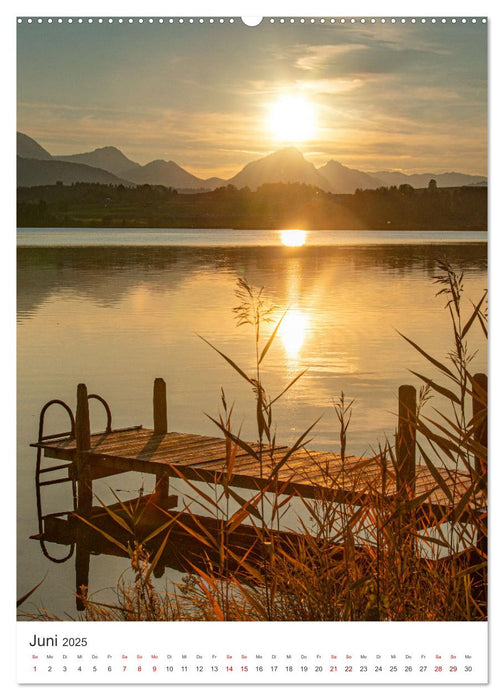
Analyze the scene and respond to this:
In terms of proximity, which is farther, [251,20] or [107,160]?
[107,160]

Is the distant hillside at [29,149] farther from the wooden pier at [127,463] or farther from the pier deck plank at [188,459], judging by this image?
the wooden pier at [127,463]

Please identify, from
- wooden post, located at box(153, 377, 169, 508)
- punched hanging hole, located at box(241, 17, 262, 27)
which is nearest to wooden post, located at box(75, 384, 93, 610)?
wooden post, located at box(153, 377, 169, 508)

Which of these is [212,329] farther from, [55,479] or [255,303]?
[55,479]

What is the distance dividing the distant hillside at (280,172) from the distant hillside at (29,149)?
111 cm

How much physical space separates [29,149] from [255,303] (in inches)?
95.5

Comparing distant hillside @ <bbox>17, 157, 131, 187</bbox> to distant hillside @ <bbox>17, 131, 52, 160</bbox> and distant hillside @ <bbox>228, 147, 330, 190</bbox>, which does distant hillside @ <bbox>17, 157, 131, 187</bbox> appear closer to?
distant hillside @ <bbox>17, 131, 52, 160</bbox>

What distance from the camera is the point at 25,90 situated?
4.30m

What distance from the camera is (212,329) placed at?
7539mm

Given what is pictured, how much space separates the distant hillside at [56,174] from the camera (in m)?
4.26

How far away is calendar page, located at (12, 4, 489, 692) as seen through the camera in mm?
3605

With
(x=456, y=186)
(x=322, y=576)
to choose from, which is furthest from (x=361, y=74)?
(x=322, y=576)

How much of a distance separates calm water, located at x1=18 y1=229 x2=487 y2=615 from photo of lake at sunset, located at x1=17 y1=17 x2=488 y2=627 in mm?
33

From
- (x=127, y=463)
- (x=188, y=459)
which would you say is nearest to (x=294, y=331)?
(x=188, y=459)
